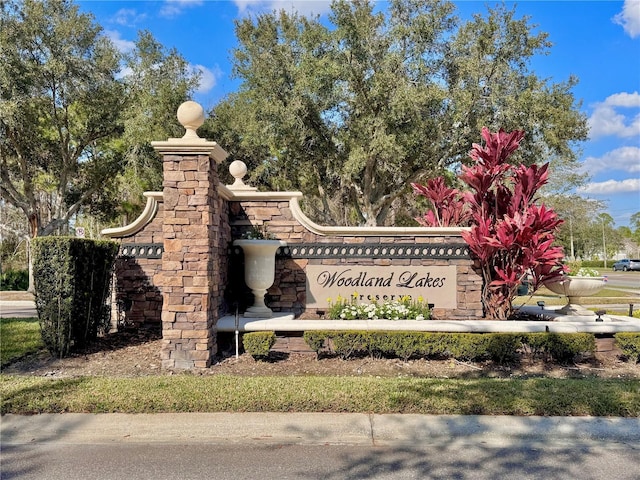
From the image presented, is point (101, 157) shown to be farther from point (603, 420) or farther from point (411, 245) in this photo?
point (603, 420)

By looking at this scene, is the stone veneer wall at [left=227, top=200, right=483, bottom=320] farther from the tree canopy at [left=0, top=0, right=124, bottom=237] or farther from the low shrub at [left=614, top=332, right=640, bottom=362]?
the tree canopy at [left=0, top=0, right=124, bottom=237]

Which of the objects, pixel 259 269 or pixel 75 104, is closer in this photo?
pixel 259 269

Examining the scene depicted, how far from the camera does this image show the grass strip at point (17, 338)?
6073 millimetres

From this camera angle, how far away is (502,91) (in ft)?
52.2

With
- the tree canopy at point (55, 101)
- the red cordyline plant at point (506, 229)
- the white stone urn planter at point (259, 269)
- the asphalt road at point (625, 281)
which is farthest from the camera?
the asphalt road at point (625, 281)

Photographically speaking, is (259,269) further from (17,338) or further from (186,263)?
(17,338)

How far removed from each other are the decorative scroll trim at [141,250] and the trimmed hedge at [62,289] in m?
1.32

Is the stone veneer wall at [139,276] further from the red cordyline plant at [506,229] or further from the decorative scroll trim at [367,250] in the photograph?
the red cordyline plant at [506,229]

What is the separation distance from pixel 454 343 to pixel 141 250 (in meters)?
4.95

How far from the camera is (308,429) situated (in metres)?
3.71

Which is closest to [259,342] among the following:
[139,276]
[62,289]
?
[62,289]

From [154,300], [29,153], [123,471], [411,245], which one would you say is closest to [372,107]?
[411,245]

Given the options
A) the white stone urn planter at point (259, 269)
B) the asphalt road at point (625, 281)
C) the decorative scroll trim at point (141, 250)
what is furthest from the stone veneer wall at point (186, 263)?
the asphalt road at point (625, 281)

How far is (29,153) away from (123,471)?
18.4 metres
